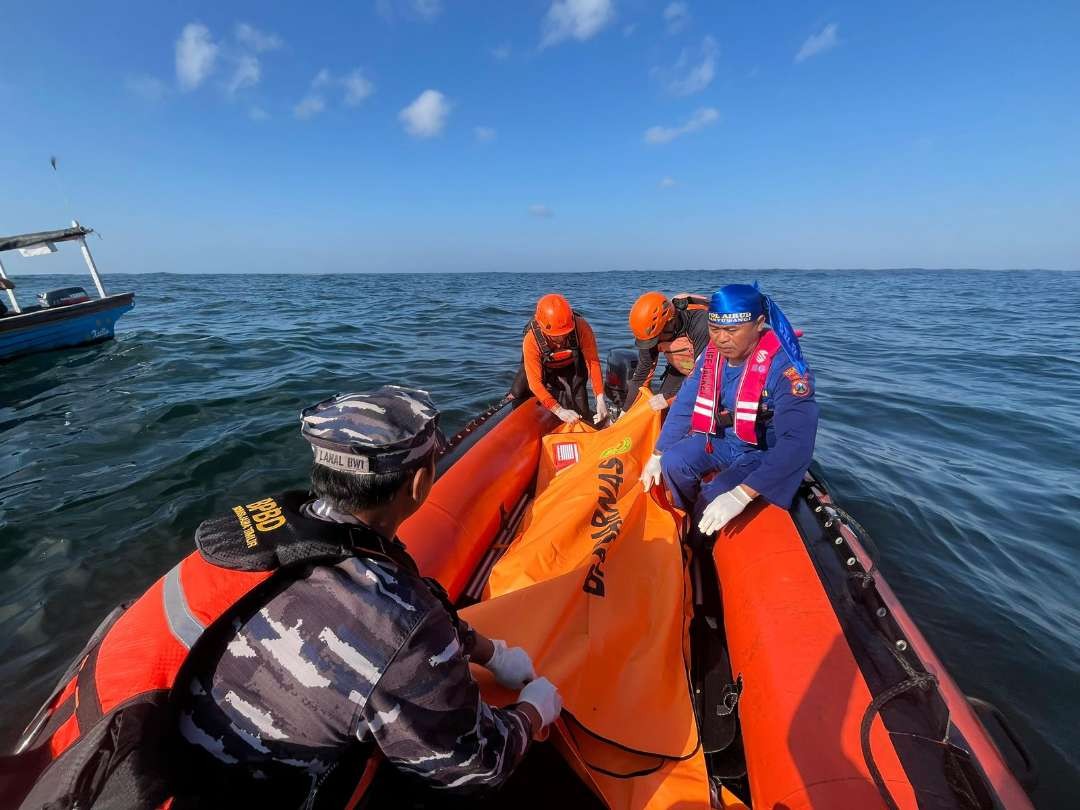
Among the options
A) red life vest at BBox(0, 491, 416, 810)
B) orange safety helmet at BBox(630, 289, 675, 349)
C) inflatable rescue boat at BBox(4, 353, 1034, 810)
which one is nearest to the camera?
red life vest at BBox(0, 491, 416, 810)

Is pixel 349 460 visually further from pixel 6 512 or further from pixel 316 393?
pixel 316 393

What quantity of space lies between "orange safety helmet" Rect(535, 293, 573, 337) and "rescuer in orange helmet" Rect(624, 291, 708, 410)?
0.65 m

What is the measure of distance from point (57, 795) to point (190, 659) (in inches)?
9.2

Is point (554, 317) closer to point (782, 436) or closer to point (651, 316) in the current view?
point (651, 316)

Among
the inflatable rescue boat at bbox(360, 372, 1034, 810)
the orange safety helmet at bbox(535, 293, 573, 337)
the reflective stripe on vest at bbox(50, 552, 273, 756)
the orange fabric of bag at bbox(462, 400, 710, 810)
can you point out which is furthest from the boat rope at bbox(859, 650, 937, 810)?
the orange safety helmet at bbox(535, 293, 573, 337)

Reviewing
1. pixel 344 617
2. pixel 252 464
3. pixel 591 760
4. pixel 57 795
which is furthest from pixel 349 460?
pixel 252 464

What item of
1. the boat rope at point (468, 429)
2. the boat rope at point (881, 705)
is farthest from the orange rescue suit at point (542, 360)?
the boat rope at point (881, 705)

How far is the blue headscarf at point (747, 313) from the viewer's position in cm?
257

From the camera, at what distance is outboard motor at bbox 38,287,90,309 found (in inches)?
411

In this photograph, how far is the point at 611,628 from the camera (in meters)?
2.16

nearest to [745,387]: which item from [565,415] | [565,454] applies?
[565,454]

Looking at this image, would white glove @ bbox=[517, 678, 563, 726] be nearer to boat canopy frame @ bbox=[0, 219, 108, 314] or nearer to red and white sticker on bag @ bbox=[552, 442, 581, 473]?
red and white sticker on bag @ bbox=[552, 442, 581, 473]

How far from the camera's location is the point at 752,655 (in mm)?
1979

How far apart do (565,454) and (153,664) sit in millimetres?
3219
